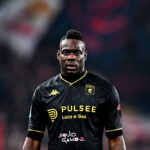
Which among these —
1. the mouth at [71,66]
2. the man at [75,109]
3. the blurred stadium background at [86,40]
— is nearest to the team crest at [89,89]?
the man at [75,109]

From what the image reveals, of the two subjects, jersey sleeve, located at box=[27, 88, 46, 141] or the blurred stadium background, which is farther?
the blurred stadium background

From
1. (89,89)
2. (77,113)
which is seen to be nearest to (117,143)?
(77,113)

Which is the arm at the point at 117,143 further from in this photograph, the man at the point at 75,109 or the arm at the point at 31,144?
the arm at the point at 31,144

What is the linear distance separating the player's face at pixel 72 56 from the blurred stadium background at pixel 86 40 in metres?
10.1

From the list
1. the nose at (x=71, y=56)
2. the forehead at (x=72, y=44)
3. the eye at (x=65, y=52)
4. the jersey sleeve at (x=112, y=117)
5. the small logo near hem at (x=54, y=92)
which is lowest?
the jersey sleeve at (x=112, y=117)

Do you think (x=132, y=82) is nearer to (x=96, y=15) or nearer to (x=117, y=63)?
(x=117, y=63)

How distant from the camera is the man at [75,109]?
3.82 meters

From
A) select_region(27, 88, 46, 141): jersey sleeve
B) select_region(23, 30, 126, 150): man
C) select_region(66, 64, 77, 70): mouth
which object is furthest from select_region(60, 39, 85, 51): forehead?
select_region(27, 88, 46, 141): jersey sleeve

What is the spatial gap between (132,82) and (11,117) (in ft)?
15.5

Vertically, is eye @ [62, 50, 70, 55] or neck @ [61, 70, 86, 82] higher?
eye @ [62, 50, 70, 55]

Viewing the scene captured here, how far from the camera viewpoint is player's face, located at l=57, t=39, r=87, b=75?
13.0 ft

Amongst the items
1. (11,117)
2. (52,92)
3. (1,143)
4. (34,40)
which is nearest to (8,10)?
(34,40)

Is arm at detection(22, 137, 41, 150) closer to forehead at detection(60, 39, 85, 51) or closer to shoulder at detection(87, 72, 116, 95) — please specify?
shoulder at detection(87, 72, 116, 95)

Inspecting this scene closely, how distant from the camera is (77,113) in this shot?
3.85m
